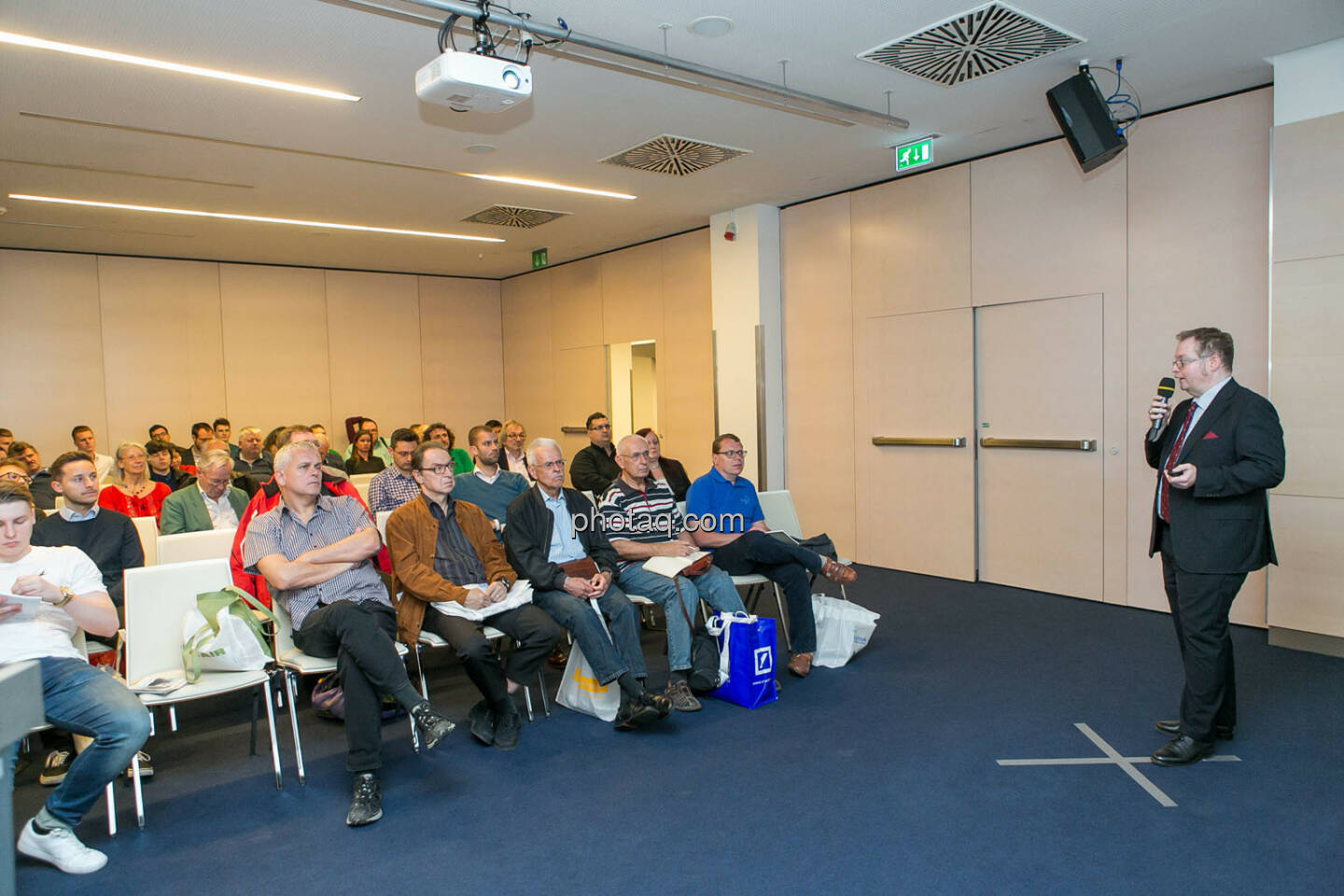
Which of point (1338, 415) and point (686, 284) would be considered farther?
point (686, 284)

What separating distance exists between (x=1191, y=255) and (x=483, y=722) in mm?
5179

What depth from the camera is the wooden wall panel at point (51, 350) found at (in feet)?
30.7

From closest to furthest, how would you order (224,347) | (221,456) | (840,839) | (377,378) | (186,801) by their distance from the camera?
(840,839), (186,801), (221,456), (224,347), (377,378)

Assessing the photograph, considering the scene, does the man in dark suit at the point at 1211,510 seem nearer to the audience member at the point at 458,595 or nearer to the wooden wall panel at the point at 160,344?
the audience member at the point at 458,595

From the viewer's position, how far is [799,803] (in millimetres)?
3309

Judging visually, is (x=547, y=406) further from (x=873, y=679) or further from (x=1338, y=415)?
(x=1338, y=415)

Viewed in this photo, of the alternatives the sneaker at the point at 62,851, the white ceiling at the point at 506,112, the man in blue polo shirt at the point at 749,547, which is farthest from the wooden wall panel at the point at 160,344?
the sneaker at the point at 62,851

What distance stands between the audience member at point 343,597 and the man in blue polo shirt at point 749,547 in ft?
6.27

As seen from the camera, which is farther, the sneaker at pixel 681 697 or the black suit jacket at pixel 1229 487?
the sneaker at pixel 681 697

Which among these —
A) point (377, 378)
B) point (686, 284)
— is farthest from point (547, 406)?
point (686, 284)

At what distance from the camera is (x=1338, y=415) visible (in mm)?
4777

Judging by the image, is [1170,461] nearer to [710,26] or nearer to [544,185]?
[710,26]

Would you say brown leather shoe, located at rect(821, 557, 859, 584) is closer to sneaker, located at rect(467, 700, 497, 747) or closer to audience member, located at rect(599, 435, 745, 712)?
audience member, located at rect(599, 435, 745, 712)

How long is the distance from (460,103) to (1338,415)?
4890 mm
